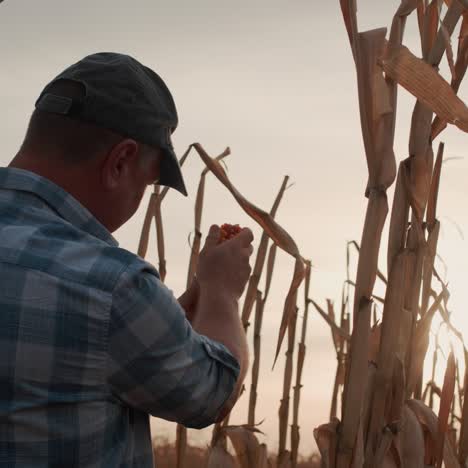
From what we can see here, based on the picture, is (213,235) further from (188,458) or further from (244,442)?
(188,458)

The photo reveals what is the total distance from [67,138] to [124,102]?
0.35ft

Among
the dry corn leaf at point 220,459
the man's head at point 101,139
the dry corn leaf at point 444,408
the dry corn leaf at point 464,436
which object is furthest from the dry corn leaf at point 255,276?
the man's head at point 101,139

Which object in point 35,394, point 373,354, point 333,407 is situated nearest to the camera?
point 35,394

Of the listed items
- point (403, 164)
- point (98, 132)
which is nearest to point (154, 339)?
point (98, 132)

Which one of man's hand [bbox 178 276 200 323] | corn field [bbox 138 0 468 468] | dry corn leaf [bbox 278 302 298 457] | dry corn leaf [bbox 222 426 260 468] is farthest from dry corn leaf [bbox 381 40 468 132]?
dry corn leaf [bbox 278 302 298 457]

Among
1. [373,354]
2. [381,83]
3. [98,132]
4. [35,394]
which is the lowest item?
[35,394]

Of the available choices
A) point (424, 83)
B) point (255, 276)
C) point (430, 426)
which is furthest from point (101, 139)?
point (255, 276)

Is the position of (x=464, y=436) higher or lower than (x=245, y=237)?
lower

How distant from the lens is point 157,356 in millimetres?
1223

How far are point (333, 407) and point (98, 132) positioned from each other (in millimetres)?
2129

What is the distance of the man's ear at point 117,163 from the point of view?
1325 mm

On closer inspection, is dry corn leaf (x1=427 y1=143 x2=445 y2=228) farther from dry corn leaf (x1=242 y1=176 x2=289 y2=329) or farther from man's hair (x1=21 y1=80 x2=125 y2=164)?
dry corn leaf (x1=242 y1=176 x2=289 y2=329)

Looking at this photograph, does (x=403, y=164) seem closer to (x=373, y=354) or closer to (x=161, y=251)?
(x=373, y=354)

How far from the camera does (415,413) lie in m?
1.61
